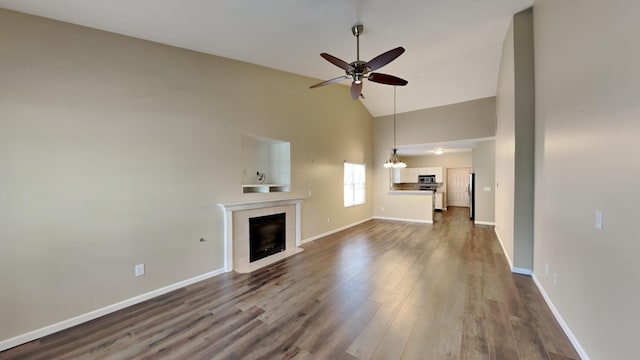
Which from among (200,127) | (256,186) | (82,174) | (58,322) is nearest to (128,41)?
(200,127)

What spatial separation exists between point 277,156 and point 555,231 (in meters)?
4.28

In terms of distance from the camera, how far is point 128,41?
270 cm

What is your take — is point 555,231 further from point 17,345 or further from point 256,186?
point 17,345

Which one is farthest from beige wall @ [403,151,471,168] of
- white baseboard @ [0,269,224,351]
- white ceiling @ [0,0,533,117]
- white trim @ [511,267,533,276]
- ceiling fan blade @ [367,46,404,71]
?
white baseboard @ [0,269,224,351]

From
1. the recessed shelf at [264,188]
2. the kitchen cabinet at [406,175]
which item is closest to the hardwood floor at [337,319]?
the recessed shelf at [264,188]

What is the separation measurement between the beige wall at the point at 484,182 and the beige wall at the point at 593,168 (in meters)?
4.96

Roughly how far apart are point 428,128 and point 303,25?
5.46 m

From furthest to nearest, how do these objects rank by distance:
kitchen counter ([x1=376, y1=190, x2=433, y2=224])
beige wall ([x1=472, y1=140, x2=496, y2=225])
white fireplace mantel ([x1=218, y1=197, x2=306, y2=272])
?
1. kitchen counter ([x1=376, y1=190, x2=433, y2=224])
2. beige wall ([x1=472, y1=140, x2=496, y2=225])
3. white fireplace mantel ([x1=218, y1=197, x2=306, y2=272])

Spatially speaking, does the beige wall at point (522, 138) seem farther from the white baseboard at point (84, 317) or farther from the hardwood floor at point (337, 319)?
the white baseboard at point (84, 317)


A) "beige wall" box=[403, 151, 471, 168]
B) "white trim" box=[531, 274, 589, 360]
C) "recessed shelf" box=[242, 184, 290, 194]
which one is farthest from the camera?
"beige wall" box=[403, 151, 471, 168]

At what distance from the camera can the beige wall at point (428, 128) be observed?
6.37 meters

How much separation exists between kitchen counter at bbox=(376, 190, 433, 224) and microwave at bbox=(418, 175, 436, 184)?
3.15 m

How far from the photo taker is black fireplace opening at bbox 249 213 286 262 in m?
4.05

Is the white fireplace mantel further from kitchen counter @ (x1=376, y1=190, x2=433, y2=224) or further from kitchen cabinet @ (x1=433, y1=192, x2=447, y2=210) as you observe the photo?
kitchen cabinet @ (x1=433, y1=192, x2=447, y2=210)
